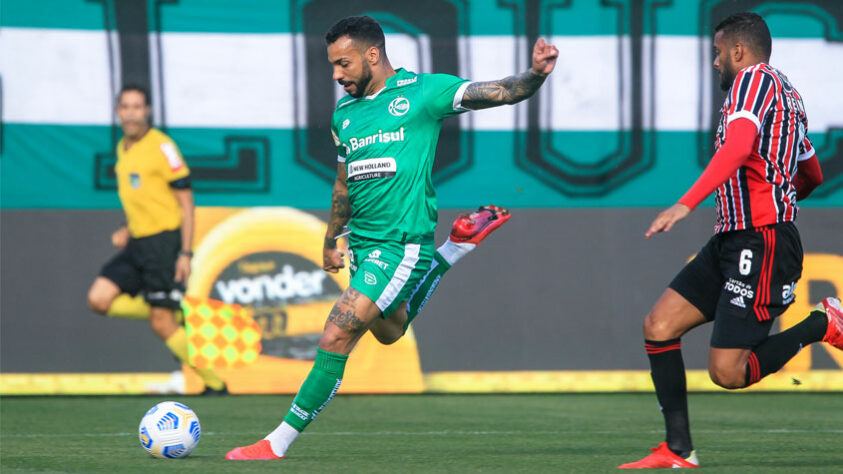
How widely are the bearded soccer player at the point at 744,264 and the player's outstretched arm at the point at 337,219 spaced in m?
1.61

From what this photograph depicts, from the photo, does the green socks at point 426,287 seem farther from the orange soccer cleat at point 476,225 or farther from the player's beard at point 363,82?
the player's beard at point 363,82

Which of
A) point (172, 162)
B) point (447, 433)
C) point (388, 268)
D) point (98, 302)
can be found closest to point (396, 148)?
point (388, 268)

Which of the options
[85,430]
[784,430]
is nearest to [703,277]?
[784,430]

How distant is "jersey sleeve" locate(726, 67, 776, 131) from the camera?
450cm

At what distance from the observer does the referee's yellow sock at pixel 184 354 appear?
870 cm

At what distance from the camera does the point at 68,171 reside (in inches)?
340

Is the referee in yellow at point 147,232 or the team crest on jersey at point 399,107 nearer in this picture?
the team crest on jersey at point 399,107

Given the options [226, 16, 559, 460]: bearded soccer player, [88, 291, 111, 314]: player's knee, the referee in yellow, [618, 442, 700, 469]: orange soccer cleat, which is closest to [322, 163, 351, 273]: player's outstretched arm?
[226, 16, 559, 460]: bearded soccer player

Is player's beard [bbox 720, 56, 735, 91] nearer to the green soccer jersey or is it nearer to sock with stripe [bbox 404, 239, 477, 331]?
the green soccer jersey

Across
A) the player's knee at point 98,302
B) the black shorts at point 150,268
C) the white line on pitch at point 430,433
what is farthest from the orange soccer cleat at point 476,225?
the player's knee at point 98,302

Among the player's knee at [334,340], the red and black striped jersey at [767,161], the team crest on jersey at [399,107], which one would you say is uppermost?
the team crest on jersey at [399,107]

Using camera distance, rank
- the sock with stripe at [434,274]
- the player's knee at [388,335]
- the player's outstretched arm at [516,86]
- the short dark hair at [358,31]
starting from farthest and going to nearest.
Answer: the sock with stripe at [434,274]
the player's knee at [388,335]
the short dark hair at [358,31]
the player's outstretched arm at [516,86]

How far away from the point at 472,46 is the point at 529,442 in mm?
3793

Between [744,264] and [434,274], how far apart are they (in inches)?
63.7
